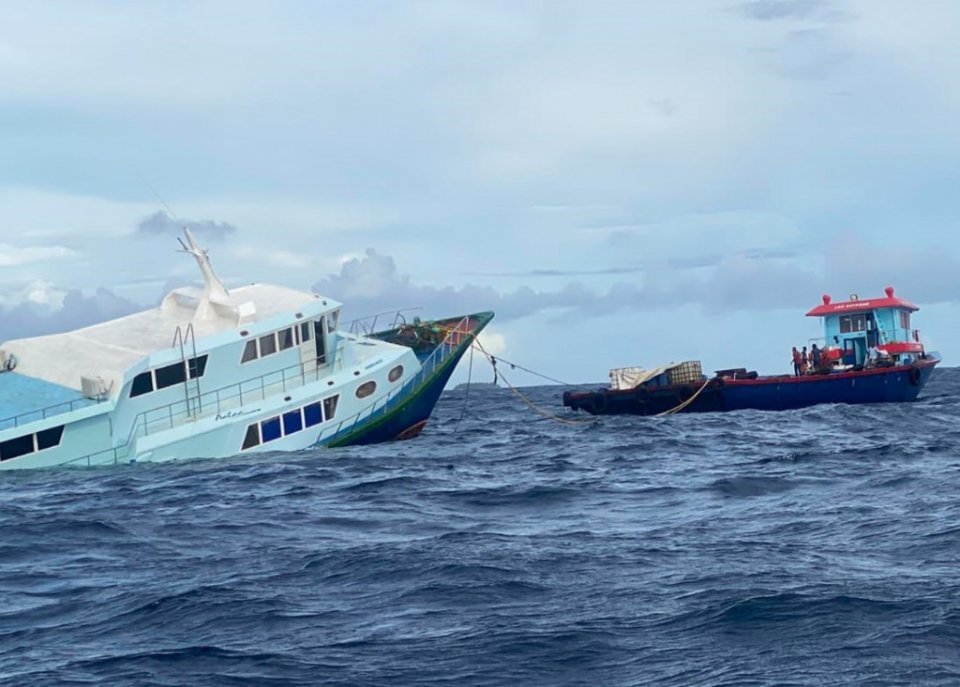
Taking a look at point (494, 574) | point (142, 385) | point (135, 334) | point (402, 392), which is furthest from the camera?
point (402, 392)

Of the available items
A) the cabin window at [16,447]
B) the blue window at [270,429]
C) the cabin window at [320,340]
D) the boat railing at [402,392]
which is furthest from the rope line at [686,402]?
the cabin window at [16,447]

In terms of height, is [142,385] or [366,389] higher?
[142,385]

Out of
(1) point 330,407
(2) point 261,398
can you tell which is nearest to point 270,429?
(2) point 261,398

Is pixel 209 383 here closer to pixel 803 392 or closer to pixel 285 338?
A: pixel 285 338

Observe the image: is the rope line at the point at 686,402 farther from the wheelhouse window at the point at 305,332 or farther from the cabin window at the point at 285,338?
the cabin window at the point at 285,338

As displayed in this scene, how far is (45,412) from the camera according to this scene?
32.9m

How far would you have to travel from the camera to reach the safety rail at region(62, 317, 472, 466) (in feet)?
109

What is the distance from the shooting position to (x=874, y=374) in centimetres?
5144

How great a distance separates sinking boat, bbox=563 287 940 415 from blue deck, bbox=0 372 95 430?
80.0 ft

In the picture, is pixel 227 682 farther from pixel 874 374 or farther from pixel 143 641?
pixel 874 374

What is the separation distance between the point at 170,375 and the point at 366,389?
558 cm

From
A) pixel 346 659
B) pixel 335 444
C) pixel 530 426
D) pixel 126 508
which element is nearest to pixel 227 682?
pixel 346 659

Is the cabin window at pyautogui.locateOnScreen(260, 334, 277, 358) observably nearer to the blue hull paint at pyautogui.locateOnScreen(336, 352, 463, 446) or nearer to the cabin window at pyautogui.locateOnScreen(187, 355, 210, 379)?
the cabin window at pyautogui.locateOnScreen(187, 355, 210, 379)

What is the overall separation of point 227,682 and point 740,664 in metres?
5.06
